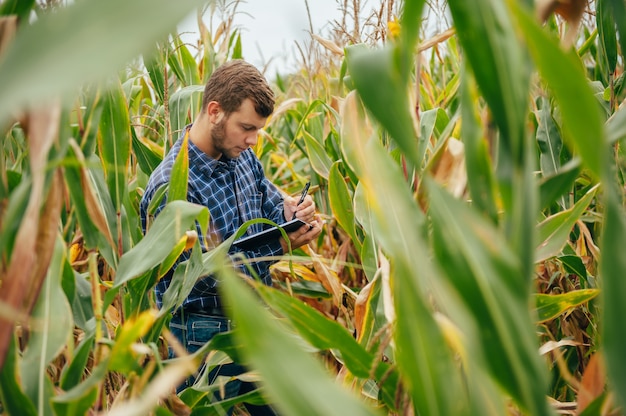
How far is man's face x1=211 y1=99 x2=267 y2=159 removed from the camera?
57.0 inches

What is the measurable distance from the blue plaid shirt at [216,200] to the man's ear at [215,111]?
8cm

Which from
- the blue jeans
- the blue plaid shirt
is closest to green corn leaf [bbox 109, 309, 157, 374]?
the blue plaid shirt

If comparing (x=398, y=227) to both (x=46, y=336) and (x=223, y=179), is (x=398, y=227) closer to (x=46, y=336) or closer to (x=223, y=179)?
(x=46, y=336)

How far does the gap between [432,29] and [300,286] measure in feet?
5.21

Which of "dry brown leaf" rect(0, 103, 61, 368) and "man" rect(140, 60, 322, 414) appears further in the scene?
"man" rect(140, 60, 322, 414)

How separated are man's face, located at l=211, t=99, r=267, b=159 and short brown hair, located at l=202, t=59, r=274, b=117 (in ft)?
0.05

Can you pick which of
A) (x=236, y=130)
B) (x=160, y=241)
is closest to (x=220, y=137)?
(x=236, y=130)

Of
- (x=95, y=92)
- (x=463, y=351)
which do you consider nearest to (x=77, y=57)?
(x=463, y=351)

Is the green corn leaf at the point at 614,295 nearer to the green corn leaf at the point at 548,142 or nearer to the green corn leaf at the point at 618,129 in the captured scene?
the green corn leaf at the point at 618,129

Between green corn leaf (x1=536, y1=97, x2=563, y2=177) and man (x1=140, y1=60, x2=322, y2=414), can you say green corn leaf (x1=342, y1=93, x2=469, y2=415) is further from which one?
green corn leaf (x1=536, y1=97, x2=563, y2=177)

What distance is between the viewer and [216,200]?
4.78 ft

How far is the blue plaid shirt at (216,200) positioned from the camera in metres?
1.34

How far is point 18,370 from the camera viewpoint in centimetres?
68

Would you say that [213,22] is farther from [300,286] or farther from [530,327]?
[530,327]
